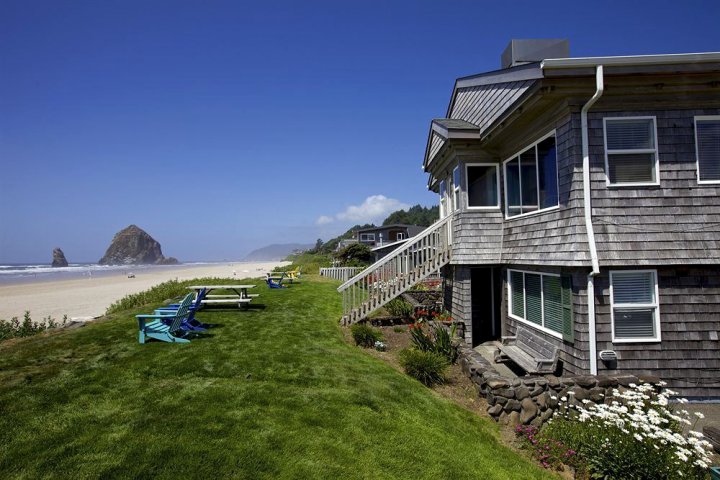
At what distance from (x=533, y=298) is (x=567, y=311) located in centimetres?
139

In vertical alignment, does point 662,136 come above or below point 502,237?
above

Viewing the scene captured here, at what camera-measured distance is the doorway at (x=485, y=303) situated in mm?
10384

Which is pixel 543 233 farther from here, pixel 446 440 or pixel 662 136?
pixel 446 440

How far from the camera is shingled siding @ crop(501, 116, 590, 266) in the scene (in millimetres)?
6602

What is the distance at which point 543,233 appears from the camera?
7.61m

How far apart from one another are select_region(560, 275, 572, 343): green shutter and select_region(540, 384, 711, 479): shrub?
1.26 meters

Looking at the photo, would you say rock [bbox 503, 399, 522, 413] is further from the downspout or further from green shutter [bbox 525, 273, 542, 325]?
green shutter [bbox 525, 273, 542, 325]

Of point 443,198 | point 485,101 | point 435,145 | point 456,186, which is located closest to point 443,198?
point 443,198

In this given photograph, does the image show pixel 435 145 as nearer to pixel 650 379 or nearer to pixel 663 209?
pixel 663 209

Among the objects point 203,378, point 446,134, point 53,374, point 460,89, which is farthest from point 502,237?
point 53,374

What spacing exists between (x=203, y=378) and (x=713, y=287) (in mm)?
9179

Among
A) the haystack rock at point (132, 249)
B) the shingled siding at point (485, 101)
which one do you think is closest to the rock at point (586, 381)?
the shingled siding at point (485, 101)

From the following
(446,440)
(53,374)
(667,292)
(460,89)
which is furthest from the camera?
(460,89)

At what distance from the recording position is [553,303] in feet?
24.6
